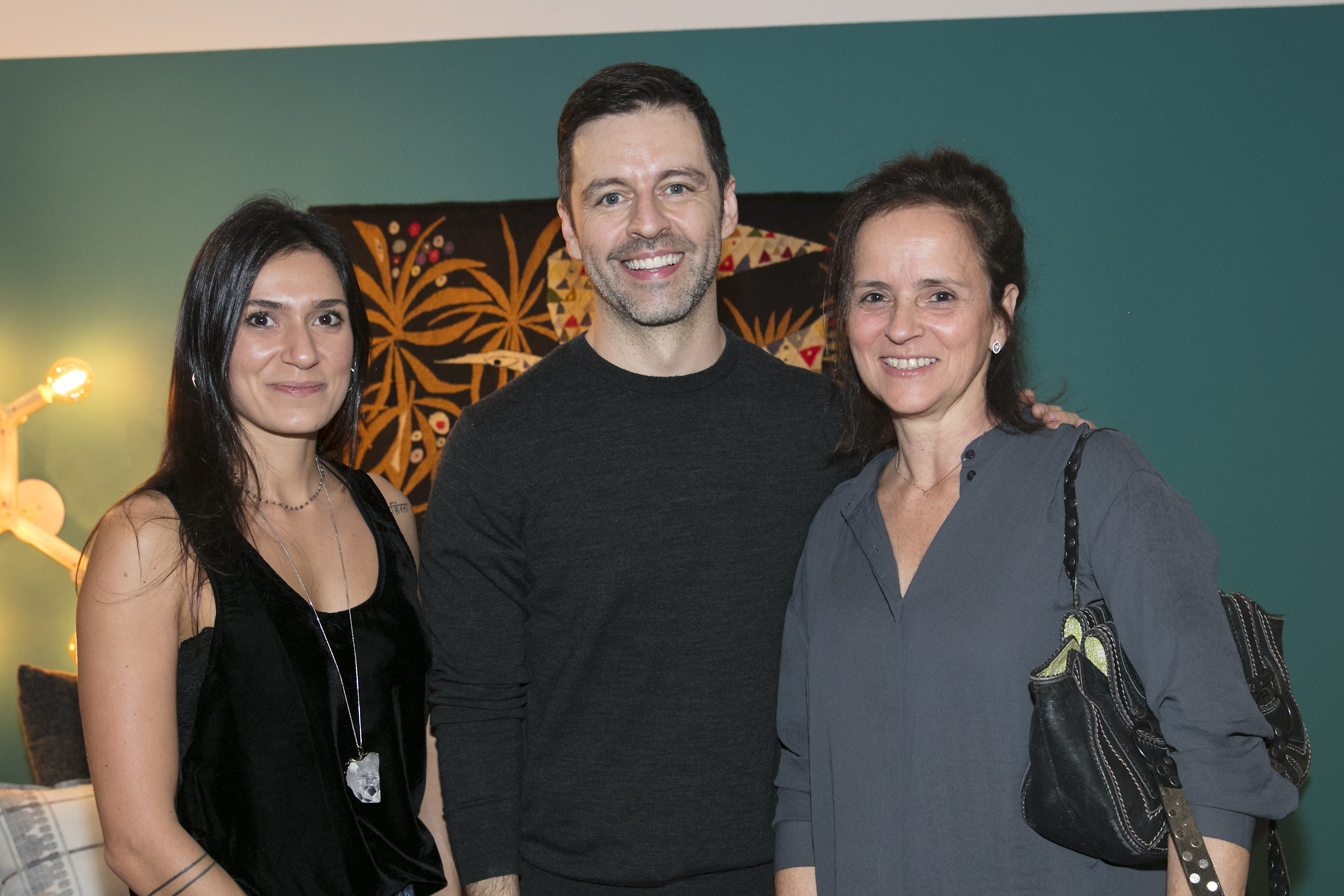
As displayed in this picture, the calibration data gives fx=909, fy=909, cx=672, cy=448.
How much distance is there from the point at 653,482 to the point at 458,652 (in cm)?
46

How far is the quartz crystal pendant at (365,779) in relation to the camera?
1.53 meters

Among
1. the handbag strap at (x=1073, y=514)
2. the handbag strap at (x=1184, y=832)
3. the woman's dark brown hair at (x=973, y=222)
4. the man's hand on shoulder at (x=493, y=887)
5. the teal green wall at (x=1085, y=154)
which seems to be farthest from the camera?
the teal green wall at (x=1085, y=154)

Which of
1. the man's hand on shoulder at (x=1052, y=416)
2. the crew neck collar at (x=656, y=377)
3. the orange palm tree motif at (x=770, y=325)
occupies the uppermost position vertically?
the orange palm tree motif at (x=770, y=325)

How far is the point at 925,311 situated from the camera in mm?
1429

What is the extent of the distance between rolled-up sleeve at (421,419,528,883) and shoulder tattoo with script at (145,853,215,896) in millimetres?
386

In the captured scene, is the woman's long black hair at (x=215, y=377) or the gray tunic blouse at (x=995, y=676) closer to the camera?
the gray tunic blouse at (x=995, y=676)

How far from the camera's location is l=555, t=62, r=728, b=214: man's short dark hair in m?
1.63

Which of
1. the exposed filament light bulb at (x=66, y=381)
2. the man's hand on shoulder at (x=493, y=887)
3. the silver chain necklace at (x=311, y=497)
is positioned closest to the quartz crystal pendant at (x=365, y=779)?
the man's hand on shoulder at (x=493, y=887)

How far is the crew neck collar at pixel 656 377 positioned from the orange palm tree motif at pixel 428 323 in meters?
1.17

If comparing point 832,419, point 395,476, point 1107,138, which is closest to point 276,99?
point 395,476

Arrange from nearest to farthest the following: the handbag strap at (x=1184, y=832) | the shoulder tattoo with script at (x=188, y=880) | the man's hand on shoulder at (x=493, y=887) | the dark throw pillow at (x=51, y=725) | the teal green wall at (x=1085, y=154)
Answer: the handbag strap at (x=1184, y=832)
the shoulder tattoo with script at (x=188, y=880)
the man's hand on shoulder at (x=493, y=887)
the dark throw pillow at (x=51, y=725)
the teal green wall at (x=1085, y=154)

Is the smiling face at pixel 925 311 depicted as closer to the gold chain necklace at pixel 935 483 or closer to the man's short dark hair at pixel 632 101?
the gold chain necklace at pixel 935 483

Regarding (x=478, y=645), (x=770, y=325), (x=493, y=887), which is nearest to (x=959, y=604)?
(x=478, y=645)

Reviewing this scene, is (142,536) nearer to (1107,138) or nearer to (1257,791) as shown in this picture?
(1257,791)
